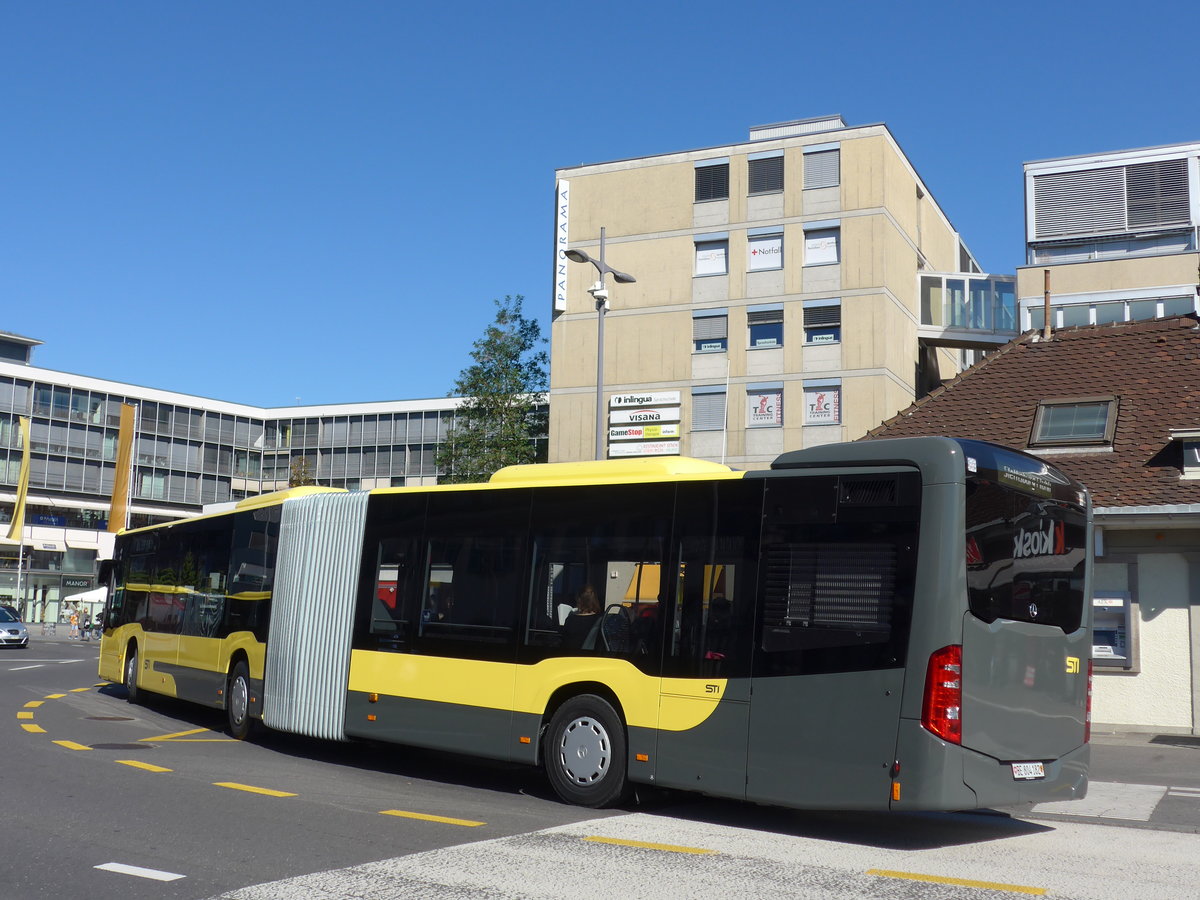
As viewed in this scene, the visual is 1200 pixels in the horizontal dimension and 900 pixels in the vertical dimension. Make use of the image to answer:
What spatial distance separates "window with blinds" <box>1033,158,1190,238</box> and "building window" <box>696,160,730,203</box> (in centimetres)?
1645

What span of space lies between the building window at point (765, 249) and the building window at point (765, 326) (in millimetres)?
1452

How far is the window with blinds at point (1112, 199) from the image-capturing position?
1896 inches

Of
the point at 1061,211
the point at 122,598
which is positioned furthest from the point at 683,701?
the point at 1061,211

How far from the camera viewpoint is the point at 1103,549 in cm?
1770

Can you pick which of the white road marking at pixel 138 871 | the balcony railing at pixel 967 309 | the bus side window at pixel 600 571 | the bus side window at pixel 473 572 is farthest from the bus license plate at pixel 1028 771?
the balcony railing at pixel 967 309

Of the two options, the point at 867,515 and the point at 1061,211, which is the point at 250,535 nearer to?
the point at 867,515

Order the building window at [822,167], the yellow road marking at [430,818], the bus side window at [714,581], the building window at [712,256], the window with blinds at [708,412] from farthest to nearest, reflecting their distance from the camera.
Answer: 1. the building window at [712,256]
2. the window with blinds at [708,412]
3. the building window at [822,167]
4. the bus side window at [714,581]
5. the yellow road marking at [430,818]

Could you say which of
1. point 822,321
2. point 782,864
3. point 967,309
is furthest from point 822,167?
point 782,864

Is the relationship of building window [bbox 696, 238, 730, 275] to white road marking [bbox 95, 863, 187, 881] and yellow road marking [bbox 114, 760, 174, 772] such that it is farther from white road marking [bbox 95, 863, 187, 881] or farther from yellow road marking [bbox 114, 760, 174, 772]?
white road marking [bbox 95, 863, 187, 881]

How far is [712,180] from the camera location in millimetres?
41906

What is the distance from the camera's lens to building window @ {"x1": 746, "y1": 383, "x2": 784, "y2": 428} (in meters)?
39.8

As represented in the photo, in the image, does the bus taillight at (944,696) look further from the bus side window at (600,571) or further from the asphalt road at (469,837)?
the bus side window at (600,571)

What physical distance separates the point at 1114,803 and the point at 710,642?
4.25m

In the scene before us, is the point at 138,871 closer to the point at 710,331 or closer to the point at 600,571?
the point at 600,571
